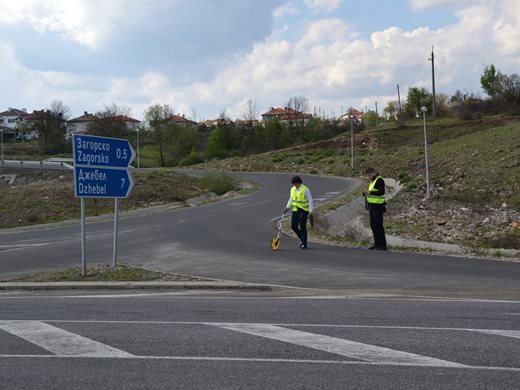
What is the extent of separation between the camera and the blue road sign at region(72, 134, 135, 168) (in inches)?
506

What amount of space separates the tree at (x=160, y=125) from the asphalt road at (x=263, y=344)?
306ft

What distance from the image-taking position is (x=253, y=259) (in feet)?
50.3

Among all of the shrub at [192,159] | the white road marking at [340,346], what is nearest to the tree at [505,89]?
the shrub at [192,159]

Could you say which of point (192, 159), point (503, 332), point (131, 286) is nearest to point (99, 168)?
point (131, 286)

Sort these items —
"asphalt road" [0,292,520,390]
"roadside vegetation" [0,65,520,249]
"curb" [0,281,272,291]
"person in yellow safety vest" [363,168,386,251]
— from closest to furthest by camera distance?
"asphalt road" [0,292,520,390] < "curb" [0,281,272,291] < "person in yellow safety vest" [363,168,386,251] < "roadside vegetation" [0,65,520,249]

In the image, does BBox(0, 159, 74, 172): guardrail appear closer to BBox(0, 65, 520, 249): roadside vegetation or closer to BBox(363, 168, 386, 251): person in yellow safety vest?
BBox(0, 65, 520, 249): roadside vegetation

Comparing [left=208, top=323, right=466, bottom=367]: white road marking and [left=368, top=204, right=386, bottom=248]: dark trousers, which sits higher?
[left=368, top=204, right=386, bottom=248]: dark trousers

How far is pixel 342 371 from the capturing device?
5.98 meters

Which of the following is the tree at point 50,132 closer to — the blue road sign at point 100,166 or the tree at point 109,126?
the tree at point 109,126

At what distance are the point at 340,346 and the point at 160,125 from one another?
343 ft

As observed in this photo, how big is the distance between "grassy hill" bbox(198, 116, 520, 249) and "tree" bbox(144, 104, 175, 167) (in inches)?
1093

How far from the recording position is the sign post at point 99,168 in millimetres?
12875

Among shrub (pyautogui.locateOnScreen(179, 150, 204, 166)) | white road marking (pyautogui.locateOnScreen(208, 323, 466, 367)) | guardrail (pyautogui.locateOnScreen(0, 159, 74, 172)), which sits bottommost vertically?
white road marking (pyautogui.locateOnScreen(208, 323, 466, 367))

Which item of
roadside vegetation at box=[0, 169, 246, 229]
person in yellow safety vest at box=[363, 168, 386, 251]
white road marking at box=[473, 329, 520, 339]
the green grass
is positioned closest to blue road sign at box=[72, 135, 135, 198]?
the green grass
